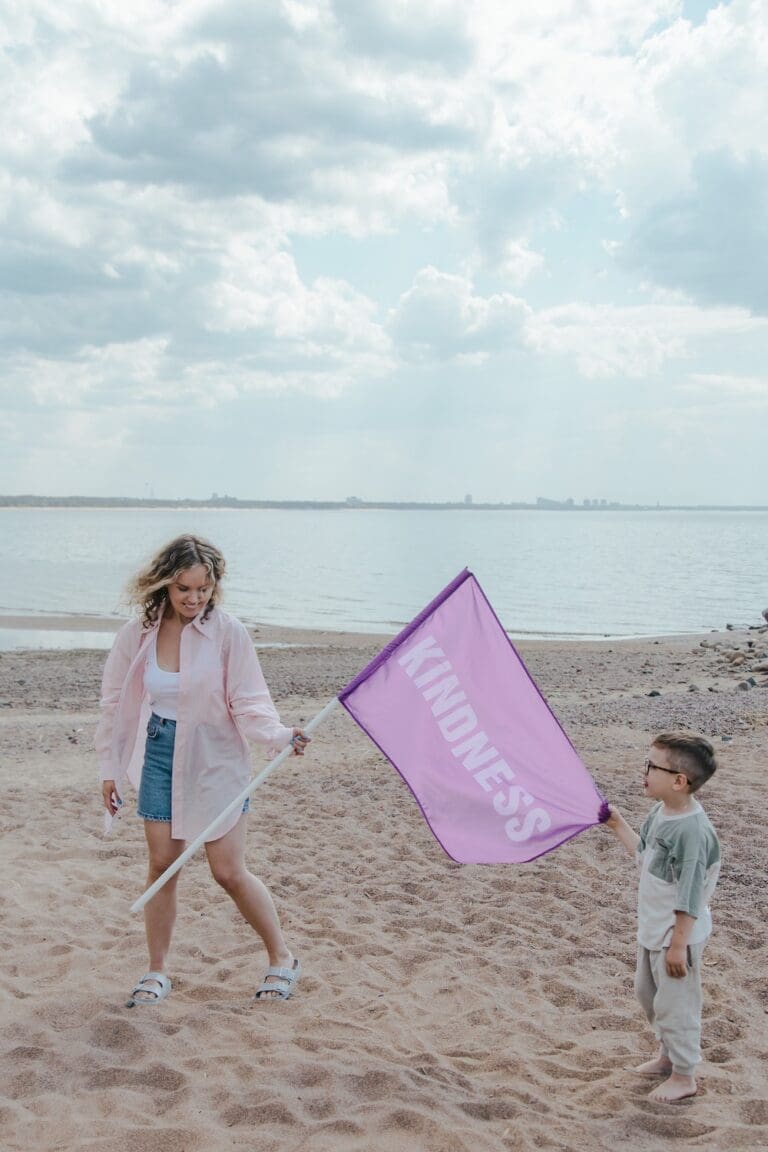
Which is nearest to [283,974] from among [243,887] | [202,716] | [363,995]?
[363,995]

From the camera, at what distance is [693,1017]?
370 cm

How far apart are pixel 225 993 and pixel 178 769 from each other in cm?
124

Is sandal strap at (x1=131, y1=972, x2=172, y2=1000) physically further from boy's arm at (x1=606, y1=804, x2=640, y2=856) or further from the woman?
boy's arm at (x1=606, y1=804, x2=640, y2=856)

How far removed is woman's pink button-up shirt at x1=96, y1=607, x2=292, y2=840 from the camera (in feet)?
14.0

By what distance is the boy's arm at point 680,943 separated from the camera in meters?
3.53

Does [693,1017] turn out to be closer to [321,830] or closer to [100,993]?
[100,993]

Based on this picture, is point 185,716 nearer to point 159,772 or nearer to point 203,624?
point 159,772

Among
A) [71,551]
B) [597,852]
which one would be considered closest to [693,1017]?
[597,852]

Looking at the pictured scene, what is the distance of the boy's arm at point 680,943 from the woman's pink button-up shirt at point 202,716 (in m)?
1.73

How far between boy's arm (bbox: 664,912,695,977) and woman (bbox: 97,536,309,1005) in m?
1.66

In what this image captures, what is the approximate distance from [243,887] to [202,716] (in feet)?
2.65

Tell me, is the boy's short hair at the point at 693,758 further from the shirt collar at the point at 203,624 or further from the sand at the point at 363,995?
the shirt collar at the point at 203,624

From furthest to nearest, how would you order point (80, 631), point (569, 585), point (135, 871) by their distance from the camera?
point (569, 585) < point (80, 631) < point (135, 871)

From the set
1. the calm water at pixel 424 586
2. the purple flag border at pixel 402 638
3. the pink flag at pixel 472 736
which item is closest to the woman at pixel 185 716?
the purple flag border at pixel 402 638
